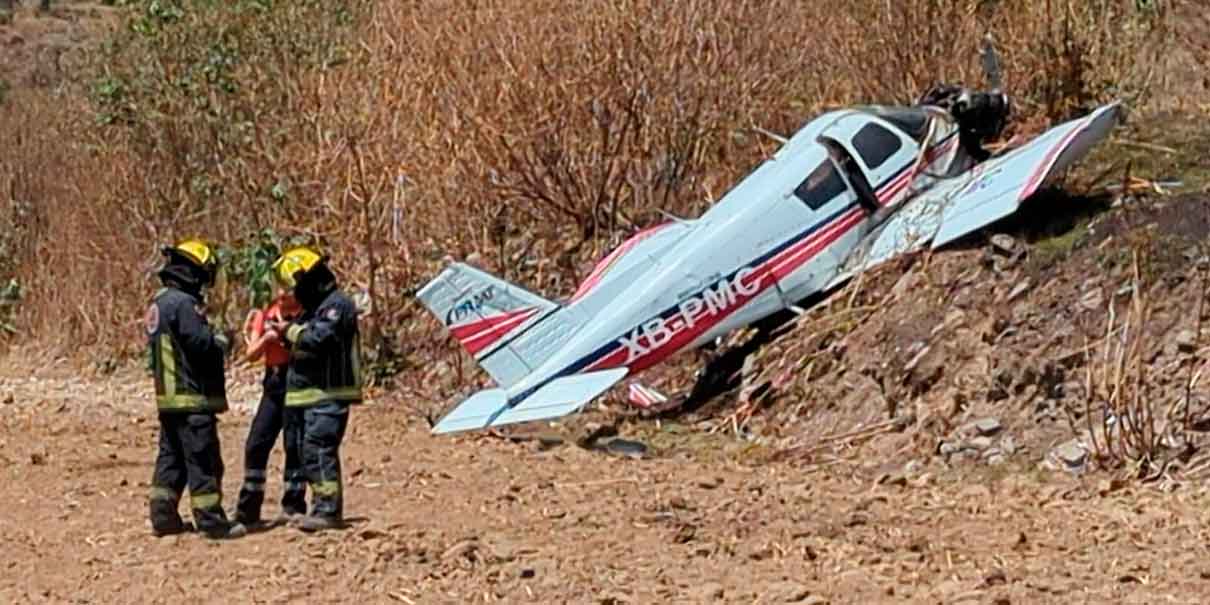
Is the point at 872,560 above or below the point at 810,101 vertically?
below

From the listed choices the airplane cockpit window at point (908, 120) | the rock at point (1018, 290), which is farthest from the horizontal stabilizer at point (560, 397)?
the airplane cockpit window at point (908, 120)

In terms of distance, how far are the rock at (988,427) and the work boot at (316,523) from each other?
4.08 m

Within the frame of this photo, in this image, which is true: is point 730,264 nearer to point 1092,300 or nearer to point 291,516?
point 1092,300

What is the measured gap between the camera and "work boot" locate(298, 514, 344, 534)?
31.1 feet

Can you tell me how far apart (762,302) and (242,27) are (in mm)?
9018

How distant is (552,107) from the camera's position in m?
16.9

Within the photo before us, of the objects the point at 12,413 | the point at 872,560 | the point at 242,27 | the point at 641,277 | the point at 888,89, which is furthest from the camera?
the point at 242,27

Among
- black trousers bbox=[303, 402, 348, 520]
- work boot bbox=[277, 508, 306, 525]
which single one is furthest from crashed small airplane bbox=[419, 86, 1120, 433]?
black trousers bbox=[303, 402, 348, 520]

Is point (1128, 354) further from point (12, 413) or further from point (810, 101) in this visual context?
point (12, 413)

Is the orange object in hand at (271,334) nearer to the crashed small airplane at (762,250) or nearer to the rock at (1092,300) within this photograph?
the crashed small airplane at (762,250)

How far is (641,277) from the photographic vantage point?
13633 mm

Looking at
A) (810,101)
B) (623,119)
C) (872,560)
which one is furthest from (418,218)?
(872,560)

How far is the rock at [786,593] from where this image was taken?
7660mm

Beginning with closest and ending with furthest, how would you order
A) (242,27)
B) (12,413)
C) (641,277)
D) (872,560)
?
(872,560), (641,277), (12,413), (242,27)
